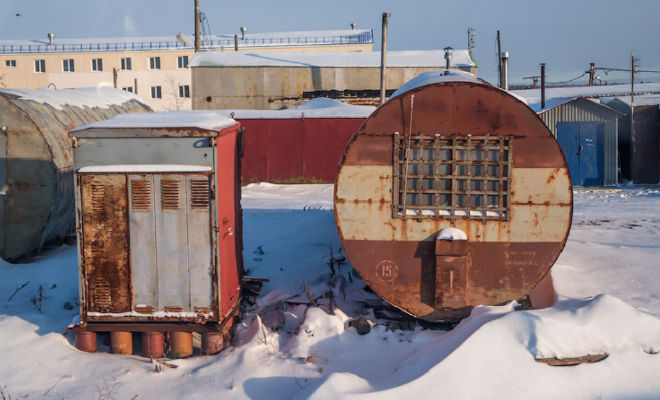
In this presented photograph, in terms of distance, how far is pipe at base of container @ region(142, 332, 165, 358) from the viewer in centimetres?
609

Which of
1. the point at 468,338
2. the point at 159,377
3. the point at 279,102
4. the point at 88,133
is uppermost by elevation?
the point at 279,102

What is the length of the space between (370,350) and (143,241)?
8.36 feet

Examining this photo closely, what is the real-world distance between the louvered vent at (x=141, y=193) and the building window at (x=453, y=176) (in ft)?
8.27

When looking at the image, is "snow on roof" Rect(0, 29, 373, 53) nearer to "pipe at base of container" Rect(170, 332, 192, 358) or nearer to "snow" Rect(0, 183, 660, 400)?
"snow" Rect(0, 183, 660, 400)

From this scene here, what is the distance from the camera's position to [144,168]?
599cm

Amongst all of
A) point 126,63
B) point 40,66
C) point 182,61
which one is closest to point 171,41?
point 182,61

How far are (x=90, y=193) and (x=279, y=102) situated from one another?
78.1 feet

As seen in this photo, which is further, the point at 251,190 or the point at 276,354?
the point at 251,190

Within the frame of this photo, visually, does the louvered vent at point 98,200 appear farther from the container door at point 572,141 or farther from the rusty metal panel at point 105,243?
the container door at point 572,141

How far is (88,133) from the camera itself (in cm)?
598

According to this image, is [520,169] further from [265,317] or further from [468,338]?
[265,317]

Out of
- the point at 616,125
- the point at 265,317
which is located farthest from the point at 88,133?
the point at 616,125

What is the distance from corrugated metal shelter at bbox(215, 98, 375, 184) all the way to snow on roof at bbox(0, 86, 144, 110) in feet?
16.8

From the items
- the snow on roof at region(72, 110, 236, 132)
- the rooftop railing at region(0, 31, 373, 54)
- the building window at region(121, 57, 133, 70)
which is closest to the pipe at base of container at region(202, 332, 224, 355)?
the snow on roof at region(72, 110, 236, 132)
